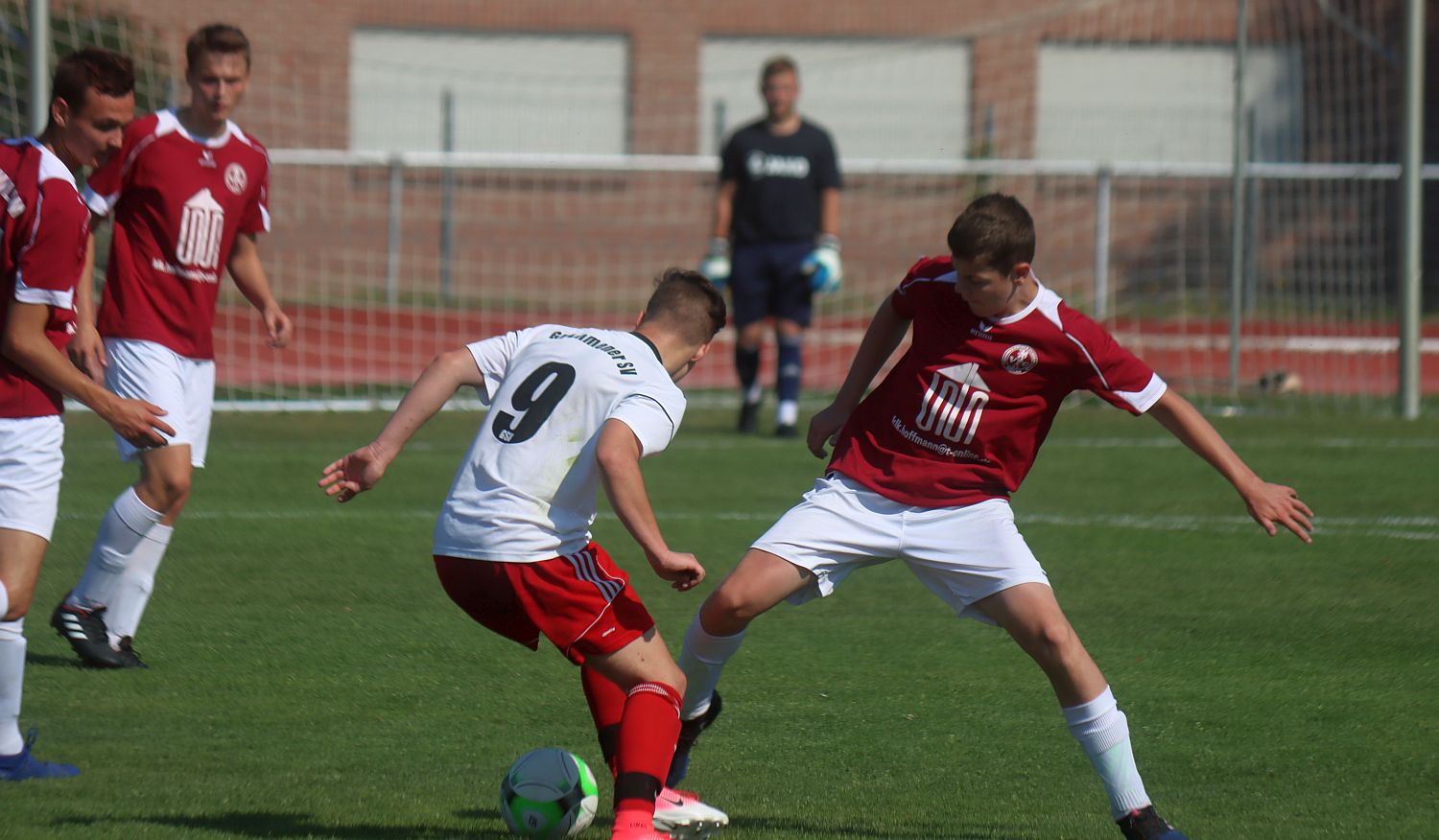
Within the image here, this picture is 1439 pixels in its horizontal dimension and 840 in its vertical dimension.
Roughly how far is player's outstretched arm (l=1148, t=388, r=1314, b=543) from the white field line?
13.4 feet

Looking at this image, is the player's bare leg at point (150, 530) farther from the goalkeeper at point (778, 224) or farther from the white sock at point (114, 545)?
the goalkeeper at point (778, 224)

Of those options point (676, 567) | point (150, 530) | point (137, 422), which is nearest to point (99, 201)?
point (150, 530)

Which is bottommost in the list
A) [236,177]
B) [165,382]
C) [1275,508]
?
[1275,508]

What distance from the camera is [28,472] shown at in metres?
4.20

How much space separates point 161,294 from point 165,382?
0.99 ft

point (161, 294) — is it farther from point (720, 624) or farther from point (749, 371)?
point (749, 371)

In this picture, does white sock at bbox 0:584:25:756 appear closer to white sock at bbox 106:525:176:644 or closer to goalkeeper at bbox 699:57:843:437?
white sock at bbox 106:525:176:644

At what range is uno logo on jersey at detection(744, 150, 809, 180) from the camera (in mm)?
11117

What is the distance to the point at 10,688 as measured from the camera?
170 inches

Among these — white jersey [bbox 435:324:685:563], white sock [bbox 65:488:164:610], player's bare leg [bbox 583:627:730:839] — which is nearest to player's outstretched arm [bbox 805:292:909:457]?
white jersey [bbox 435:324:685:563]

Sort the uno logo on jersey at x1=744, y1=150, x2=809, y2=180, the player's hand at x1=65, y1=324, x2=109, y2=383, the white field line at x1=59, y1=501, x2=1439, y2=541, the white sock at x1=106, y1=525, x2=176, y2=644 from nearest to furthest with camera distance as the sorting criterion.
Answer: the player's hand at x1=65, y1=324, x2=109, y2=383 < the white sock at x1=106, y1=525, x2=176, y2=644 < the white field line at x1=59, y1=501, x2=1439, y2=541 < the uno logo on jersey at x1=744, y1=150, x2=809, y2=180

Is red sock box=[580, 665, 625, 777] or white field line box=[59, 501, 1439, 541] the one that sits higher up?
white field line box=[59, 501, 1439, 541]

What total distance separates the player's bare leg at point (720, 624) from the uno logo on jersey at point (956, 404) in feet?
1.57

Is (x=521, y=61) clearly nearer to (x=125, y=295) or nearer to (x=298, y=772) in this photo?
(x=125, y=295)
